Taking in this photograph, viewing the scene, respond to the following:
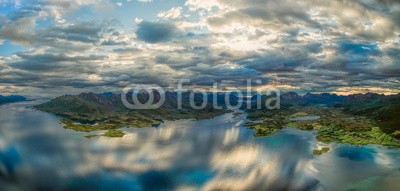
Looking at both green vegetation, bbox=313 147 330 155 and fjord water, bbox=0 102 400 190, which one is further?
green vegetation, bbox=313 147 330 155

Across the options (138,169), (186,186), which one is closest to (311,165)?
(186,186)

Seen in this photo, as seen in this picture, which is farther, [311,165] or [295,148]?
[295,148]

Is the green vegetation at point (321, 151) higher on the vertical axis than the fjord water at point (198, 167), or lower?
lower

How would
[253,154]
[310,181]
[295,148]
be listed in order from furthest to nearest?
A: [295,148] → [253,154] → [310,181]

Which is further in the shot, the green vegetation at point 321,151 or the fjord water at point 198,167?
the green vegetation at point 321,151

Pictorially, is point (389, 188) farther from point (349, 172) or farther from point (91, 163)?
point (91, 163)

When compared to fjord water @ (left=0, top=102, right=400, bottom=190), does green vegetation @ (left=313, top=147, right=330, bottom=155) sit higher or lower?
lower

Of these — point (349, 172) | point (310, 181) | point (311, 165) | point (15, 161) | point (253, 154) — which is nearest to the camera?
point (310, 181)

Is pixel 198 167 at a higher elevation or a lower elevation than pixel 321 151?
higher
